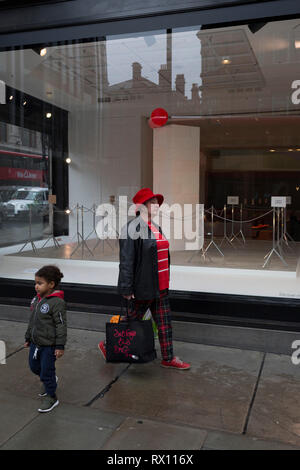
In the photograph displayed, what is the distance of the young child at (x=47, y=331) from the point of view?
3377 millimetres

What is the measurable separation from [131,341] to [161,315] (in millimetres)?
462

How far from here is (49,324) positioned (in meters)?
3.41

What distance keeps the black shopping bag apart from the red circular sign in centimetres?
429

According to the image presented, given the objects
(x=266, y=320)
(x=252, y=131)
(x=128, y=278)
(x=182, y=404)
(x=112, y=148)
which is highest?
(x=252, y=131)

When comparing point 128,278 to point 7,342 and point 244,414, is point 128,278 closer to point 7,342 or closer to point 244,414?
point 244,414

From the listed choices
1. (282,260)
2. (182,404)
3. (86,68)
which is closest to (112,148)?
(86,68)

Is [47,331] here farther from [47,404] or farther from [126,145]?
[126,145]

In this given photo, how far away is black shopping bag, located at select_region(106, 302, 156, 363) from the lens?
3.95m

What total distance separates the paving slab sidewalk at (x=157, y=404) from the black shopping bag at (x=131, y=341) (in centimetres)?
23

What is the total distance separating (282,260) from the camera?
731cm

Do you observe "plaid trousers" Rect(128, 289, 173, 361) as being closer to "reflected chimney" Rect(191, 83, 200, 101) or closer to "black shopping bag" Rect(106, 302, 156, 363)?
"black shopping bag" Rect(106, 302, 156, 363)

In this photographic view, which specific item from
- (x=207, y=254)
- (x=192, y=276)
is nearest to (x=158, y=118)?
(x=207, y=254)

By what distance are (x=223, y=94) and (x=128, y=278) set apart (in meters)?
5.73

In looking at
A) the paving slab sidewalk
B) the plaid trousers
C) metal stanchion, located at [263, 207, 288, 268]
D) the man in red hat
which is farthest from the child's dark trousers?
metal stanchion, located at [263, 207, 288, 268]
